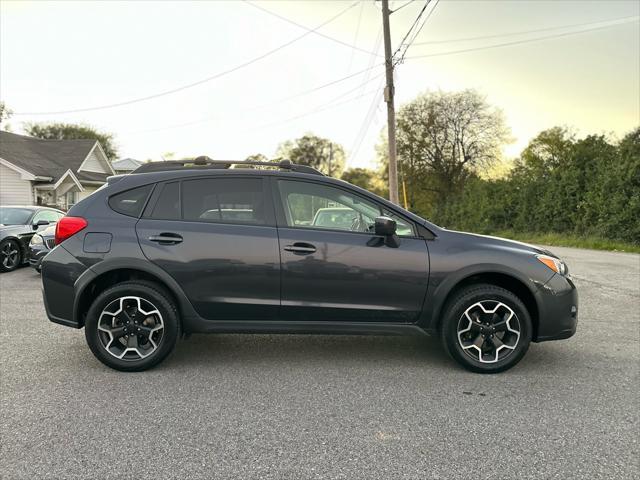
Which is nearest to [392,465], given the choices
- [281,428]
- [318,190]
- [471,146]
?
[281,428]

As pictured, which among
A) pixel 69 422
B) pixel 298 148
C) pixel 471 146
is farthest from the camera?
pixel 298 148

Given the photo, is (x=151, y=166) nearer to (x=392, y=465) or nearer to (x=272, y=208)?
(x=272, y=208)

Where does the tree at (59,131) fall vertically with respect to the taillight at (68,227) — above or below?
above

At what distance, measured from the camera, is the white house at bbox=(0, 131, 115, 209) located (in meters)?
23.7

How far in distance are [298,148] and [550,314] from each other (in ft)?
288

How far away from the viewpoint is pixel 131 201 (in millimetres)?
4098

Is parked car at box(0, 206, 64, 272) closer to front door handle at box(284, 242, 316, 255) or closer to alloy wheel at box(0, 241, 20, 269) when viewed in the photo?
alloy wheel at box(0, 241, 20, 269)

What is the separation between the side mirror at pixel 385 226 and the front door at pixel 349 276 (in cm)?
13

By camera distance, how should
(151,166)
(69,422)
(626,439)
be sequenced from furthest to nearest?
(151,166), (69,422), (626,439)

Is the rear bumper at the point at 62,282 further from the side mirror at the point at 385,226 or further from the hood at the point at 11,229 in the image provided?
the hood at the point at 11,229

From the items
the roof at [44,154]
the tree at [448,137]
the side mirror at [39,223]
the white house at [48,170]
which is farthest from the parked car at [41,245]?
the tree at [448,137]

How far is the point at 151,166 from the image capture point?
Answer: 14.4ft

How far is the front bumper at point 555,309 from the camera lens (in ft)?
13.0

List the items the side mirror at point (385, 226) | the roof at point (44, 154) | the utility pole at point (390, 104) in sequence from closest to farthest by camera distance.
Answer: the side mirror at point (385, 226)
the utility pole at point (390, 104)
the roof at point (44, 154)
